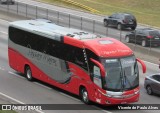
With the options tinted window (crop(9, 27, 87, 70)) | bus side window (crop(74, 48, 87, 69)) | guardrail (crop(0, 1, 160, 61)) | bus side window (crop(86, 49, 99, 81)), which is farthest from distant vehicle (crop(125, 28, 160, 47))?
bus side window (crop(86, 49, 99, 81))

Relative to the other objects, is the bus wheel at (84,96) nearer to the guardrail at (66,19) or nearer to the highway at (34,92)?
the highway at (34,92)

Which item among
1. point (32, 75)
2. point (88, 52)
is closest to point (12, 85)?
point (32, 75)

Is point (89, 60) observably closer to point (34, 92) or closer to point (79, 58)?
point (79, 58)

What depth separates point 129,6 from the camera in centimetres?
7644

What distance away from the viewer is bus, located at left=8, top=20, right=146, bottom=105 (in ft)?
75.8

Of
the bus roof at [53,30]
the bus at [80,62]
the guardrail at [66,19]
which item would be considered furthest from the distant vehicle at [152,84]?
the guardrail at [66,19]

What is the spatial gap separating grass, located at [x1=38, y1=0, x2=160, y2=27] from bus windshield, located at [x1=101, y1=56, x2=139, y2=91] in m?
43.1

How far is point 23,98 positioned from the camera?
25.1 m

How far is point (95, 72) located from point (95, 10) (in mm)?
47153

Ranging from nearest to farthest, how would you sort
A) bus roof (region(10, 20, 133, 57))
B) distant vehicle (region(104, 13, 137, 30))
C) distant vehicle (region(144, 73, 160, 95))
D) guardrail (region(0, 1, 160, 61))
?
bus roof (region(10, 20, 133, 57)) < distant vehicle (region(144, 73, 160, 95)) < guardrail (region(0, 1, 160, 61)) < distant vehicle (region(104, 13, 137, 30))

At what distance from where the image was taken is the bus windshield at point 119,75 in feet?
75.6

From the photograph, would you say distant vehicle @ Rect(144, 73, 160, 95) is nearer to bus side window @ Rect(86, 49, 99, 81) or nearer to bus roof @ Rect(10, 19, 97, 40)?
bus roof @ Rect(10, 19, 97, 40)

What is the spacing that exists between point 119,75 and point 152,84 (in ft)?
14.1

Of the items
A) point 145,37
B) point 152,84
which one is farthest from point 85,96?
point 145,37
